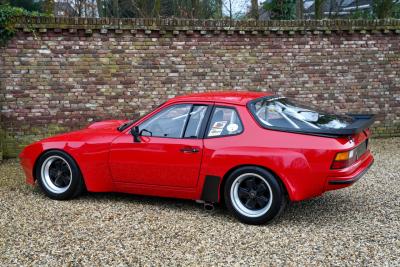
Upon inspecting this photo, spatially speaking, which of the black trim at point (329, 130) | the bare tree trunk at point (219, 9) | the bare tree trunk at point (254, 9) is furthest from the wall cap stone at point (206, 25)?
the bare tree trunk at point (219, 9)

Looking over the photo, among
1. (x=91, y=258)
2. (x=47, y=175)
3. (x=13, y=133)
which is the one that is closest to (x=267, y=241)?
(x=91, y=258)

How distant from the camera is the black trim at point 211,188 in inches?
189

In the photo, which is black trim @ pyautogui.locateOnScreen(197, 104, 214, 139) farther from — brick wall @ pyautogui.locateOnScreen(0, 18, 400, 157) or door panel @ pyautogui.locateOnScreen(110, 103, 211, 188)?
brick wall @ pyautogui.locateOnScreen(0, 18, 400, 157)

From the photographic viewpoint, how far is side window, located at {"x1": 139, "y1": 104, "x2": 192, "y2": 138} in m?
5.07

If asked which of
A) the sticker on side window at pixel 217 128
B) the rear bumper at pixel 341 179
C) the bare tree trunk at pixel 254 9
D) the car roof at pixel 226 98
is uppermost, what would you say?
the bare tree trunk at pixel 254 9

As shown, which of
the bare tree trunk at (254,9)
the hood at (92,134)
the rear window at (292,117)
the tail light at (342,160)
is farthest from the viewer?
the bare tree trunk at (254,9)

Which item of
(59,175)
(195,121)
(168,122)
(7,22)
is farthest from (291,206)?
(7,22)

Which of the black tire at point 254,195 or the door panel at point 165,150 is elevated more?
the door panel at point 165,150

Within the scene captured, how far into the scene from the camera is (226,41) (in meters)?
8.95

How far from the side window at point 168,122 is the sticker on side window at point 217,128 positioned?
36cm

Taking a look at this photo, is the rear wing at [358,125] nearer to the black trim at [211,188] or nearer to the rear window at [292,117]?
the rear window at [292,117]

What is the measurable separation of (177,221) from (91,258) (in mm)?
1156

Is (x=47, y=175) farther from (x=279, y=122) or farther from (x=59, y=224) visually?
(x=279, y=122)

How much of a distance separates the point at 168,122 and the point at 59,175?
166 centimetres
